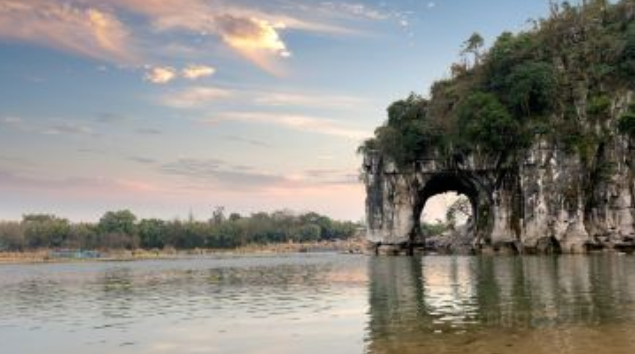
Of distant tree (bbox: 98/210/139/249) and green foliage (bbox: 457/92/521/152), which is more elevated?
green foliage (bbox: 457/92/521/152)

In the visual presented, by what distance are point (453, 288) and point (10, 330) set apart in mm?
14458

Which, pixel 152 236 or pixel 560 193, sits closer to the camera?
pixel 560 193

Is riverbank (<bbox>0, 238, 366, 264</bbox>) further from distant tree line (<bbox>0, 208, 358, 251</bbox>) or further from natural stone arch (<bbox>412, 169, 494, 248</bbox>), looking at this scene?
Answer: natural stone arch (<bbox>412, 169, 494, 248</bbox>)

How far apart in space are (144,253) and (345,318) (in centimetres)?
11451

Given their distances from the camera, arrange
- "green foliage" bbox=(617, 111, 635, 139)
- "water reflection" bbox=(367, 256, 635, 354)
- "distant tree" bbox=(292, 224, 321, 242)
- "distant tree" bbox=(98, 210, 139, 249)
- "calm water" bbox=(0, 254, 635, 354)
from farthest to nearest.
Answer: "distant tree" bbox=(292, 224, 321, 242) < "distant tree" bbox=(98, 210, 139, 249) < "green foliage" bbox=(617, 111, 635, 139) < "calm water" bbox=(0, 254, 635, 354) < "water reflection" bbox=(367, 256, 635, 354)

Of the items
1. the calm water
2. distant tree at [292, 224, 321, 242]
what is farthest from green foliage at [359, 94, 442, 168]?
distant tree at [292, 224, 321, 242]

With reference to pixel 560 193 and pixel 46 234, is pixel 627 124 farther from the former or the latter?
pixel 46 234

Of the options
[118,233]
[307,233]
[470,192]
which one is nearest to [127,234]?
[118,233]

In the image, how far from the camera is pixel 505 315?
17109 millimetres

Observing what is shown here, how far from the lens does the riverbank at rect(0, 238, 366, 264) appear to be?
4382 inches

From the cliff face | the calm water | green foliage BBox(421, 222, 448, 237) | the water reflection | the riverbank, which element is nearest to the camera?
the water reflection

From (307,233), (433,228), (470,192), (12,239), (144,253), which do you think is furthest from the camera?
(307,233)

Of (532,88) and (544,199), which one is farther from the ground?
(532,88)

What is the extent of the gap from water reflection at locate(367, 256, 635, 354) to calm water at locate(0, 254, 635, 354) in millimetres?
27
